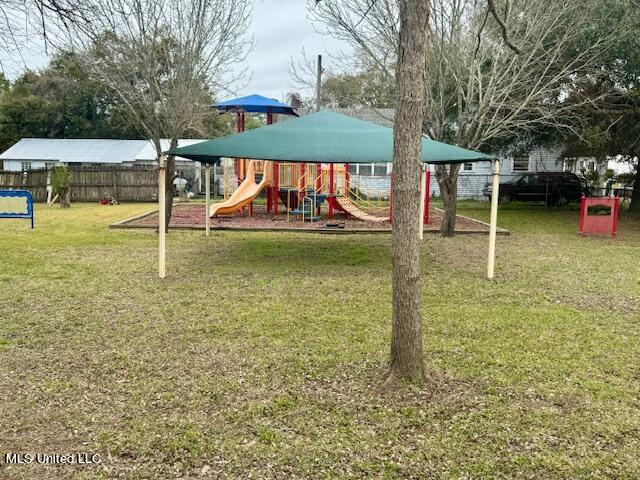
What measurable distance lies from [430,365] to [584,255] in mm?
6762

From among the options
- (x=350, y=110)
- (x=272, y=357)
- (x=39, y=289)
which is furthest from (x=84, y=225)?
(x=350, y=110)

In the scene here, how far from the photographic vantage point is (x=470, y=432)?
2984 mm

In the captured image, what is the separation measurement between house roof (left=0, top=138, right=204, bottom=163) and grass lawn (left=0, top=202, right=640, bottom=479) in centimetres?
1977

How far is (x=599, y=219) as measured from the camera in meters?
12.3

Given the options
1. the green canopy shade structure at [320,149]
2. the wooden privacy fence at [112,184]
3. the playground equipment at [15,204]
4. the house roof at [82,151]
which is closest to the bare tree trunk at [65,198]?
the wooden privacy fence at [112,184]

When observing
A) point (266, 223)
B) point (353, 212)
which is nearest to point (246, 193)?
point (266, 223)

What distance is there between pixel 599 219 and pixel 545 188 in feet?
30.2

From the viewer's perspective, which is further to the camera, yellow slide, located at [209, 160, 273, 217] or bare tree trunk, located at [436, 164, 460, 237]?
yellow slide, located at [209, 160, 273, 217]

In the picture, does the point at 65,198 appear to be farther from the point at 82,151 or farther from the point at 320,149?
the point at 320,149

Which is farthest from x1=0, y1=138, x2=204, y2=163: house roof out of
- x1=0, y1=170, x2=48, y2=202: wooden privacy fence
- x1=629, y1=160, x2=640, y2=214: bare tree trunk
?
x1=629, y1=160, x2=640, y2=214: bare tree trunk

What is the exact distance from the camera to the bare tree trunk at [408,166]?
3.27 metres

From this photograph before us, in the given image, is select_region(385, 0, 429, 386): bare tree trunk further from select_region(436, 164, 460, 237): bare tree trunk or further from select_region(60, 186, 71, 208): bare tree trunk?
select_region(60, 186, 71, 208): bare tree trunk

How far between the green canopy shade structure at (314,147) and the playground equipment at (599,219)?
5654 mm

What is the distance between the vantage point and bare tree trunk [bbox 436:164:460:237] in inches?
447
